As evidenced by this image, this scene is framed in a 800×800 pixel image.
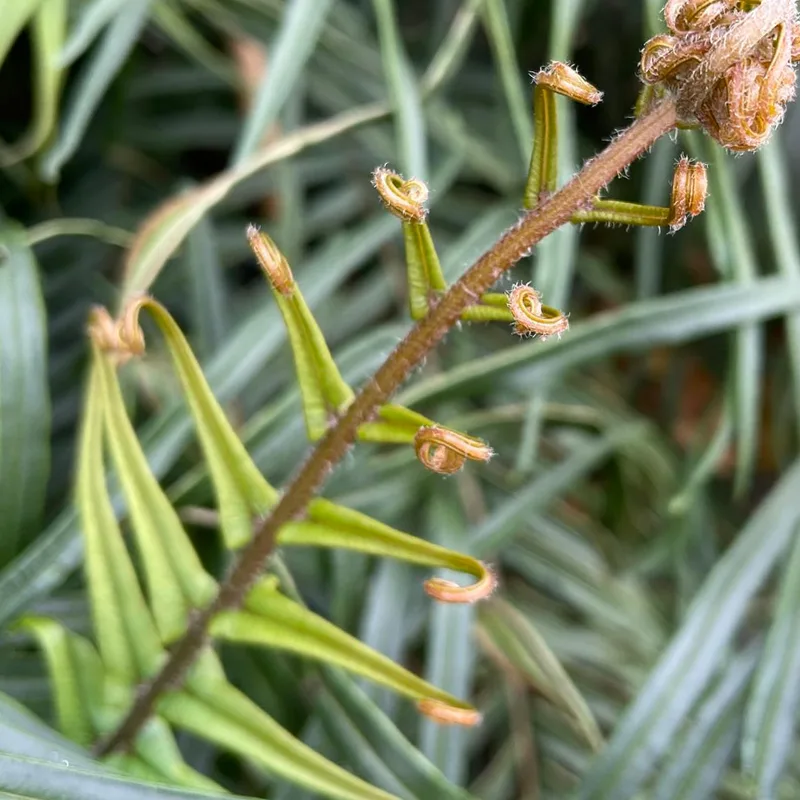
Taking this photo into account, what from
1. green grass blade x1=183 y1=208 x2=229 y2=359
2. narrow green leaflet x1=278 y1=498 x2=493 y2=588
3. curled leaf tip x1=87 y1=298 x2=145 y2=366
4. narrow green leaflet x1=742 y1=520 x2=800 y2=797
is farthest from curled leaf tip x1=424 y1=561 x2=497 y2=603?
green grass blade x1=183 y1=208 x2=229 y2=359

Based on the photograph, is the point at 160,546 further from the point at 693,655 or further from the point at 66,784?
the point at 693,655

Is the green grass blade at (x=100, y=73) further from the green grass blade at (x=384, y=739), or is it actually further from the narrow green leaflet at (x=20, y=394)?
the green grass blade at (x=384, y=739)

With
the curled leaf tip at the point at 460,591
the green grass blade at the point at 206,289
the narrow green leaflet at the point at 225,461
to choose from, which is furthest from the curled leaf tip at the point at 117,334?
the green grass blade at the point at 206,289

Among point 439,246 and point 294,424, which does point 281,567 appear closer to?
point 294,424

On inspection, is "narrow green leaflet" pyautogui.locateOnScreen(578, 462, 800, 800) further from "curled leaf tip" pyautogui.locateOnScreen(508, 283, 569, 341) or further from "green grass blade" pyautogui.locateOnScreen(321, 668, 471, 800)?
"curled leaf tip" pyautogui.locateOnScreen(508, 283, 569, 341)

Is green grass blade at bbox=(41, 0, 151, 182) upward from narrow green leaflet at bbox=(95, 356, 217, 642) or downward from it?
upward
